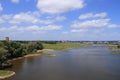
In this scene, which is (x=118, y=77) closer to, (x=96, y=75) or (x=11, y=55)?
(x=96, y=75)

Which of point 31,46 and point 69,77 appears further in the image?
point 31,46

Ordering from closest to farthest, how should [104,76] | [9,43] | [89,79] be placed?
1. [89,79]
2. [104,76]
3. [9,43]

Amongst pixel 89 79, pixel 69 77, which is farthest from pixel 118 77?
pixel 69 77

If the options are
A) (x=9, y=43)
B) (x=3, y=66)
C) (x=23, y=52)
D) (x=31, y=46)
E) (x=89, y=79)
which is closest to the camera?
(x=89, y=79)

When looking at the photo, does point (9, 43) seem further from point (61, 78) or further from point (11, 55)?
point (61, 78)

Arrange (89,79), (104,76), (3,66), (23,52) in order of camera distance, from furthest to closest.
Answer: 1. (23,52)
2. (3,66)
3. (104,76)
4. (89,79)

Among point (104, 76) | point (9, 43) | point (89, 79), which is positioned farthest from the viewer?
point (9, 43)

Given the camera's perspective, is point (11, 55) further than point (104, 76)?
Yes

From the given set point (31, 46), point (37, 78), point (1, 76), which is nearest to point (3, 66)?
point (1, 76)

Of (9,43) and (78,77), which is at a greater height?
(9,43)
